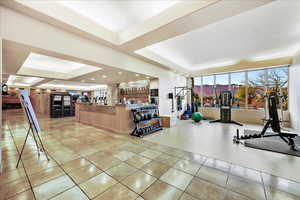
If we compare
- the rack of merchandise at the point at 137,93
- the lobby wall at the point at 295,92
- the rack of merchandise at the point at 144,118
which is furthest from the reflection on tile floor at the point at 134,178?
the rack of merchandise at the point at 137,93

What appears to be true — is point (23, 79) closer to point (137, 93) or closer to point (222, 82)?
point (137, 93)

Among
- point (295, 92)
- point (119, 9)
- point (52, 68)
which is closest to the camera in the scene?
point (119, 9)

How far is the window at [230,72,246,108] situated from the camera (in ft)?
23.9

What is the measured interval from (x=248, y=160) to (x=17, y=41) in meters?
5.50

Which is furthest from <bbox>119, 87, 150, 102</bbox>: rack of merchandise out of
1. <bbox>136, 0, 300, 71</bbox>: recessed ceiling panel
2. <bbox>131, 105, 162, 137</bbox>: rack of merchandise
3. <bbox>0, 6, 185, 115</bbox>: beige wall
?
<bbox>0, 6, 185, 115</bbox>: beige wall

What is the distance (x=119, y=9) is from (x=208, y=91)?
25.4 ft

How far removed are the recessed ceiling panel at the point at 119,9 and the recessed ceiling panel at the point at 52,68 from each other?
2.53m

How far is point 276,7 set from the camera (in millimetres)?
2721

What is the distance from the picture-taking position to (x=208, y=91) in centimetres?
859

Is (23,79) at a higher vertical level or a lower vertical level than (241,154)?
higher

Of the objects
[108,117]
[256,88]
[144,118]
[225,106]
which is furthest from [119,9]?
[256,88]

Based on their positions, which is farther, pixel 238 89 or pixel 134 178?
pixel 238 89

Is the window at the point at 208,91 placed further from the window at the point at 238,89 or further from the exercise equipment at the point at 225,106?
the exercise equipment at the point at 225,106

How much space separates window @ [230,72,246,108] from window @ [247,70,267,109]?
276 millimetres
